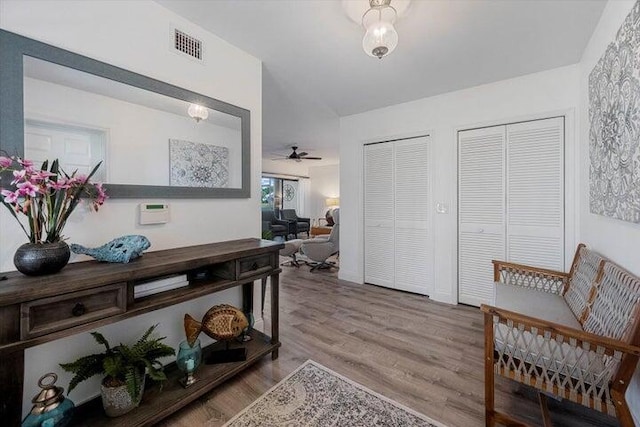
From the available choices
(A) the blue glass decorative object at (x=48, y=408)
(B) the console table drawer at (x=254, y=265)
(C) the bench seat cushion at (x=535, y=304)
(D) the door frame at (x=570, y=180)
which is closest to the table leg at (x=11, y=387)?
(A) the blue glass decorative object at (x=48, y=408)

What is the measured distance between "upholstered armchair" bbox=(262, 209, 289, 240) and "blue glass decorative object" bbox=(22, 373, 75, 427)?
21.0ft

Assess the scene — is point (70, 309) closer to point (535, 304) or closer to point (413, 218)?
point (535, 304)

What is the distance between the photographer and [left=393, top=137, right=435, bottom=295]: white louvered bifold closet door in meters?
3.28

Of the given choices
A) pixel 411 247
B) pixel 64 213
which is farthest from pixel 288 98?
pixel 64 213

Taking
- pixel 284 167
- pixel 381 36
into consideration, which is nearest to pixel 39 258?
pixel 381 36

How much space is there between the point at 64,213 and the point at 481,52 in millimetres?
3077

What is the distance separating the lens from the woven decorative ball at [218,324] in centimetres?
168

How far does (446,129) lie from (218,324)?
3.02 meters

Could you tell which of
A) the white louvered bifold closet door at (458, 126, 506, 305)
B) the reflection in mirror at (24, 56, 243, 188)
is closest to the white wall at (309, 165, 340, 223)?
the white louvered bifold closet door at (458, 126, 506, 305)

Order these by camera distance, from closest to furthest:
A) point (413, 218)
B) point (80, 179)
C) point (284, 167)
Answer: point (80, 179) < point (413, 218) < point (284, 167)

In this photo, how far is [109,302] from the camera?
46.8 inches

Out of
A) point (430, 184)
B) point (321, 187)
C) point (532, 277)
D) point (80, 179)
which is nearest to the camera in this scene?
point (80, 179)

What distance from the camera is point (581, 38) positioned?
80.9 inches

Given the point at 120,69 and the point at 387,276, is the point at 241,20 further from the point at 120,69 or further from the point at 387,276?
the point at 387,276
